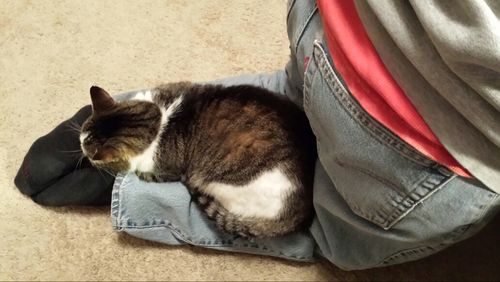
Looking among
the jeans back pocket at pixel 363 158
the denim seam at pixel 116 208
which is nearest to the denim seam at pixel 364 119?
the jeans back pocket at pixel 363 158

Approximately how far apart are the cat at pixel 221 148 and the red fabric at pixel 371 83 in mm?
276

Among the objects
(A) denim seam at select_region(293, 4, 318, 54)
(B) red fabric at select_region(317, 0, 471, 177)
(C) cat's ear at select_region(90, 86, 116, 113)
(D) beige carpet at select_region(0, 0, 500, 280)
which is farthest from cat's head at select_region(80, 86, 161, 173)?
(B) red fabric at select_region(317, 0, 471, 177)

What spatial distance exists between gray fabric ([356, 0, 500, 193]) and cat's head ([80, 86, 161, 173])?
0.54 meters

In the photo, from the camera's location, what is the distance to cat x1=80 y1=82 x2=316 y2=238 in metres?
0.92

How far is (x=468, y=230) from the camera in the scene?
703 mm

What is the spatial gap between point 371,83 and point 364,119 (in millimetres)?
55

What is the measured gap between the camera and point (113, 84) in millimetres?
1179

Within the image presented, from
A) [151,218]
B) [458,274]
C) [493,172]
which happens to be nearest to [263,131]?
[151,218]

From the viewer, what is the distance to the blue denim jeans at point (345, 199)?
0.65 metres

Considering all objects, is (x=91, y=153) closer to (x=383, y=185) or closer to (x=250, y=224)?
(x=250, y=224)

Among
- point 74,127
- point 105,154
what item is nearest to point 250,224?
point 105,154

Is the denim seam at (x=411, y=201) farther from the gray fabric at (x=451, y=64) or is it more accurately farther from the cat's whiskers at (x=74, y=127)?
the cat's whiskers at (x=74, y=127)

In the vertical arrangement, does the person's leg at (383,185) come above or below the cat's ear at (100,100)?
above

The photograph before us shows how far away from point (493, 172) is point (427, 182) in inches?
3.2
